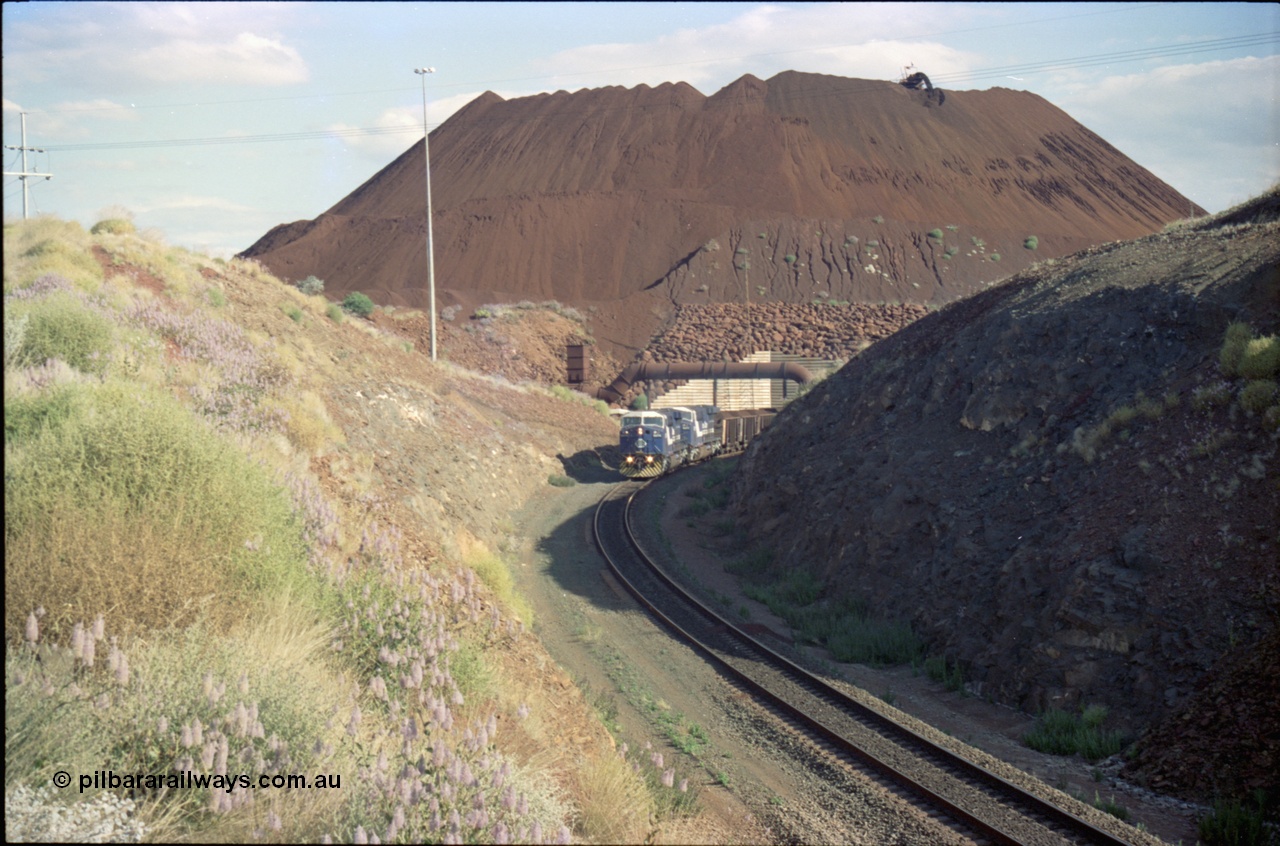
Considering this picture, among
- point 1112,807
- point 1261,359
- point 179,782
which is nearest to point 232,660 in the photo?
point 179,782

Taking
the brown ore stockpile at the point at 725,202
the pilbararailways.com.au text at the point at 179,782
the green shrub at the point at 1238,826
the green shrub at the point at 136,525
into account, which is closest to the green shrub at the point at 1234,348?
the green shrub at the point at 1238,826

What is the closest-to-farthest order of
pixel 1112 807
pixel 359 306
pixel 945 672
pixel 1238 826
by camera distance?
pixel 1238 826
pixel 1112 807
pixel 945 672
pixel 359 306

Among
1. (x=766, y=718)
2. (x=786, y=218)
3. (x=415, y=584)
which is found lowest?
(x=766, y=718)

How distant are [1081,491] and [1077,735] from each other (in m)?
4.98

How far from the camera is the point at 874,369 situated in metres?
25.6

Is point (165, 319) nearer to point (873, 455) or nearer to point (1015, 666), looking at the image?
point (873, 455)

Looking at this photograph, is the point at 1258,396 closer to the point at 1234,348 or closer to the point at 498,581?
the point at 1234,348

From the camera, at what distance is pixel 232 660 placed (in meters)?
6.50

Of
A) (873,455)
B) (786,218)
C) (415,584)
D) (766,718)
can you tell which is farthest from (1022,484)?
(786,218)

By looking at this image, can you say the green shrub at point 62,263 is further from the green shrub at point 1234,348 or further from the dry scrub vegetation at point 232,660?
the green shrub at point 1234,348

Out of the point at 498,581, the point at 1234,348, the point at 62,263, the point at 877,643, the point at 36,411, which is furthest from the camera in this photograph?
the point at 62,263

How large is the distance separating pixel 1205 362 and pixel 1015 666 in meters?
6.30

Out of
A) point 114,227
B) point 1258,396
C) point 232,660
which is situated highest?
point 114,227

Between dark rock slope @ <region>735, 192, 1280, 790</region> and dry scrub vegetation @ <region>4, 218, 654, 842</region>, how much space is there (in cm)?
735
